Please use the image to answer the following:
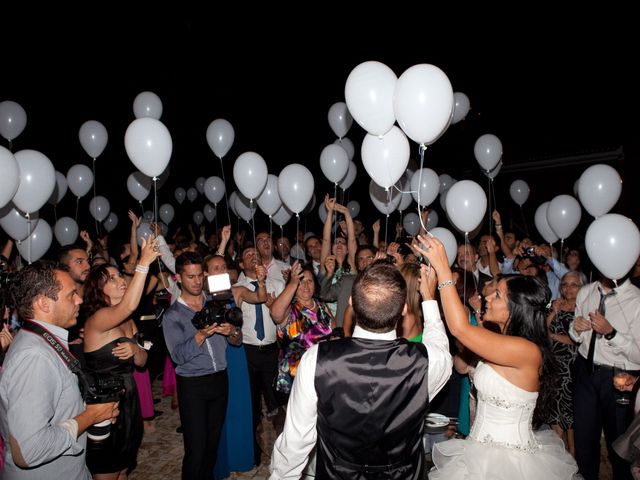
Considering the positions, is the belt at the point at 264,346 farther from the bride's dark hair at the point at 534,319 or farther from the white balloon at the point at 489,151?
the white balloon at the point at 489,151

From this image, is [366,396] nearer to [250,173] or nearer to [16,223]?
[250,173]

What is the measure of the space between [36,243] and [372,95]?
337 centimetres

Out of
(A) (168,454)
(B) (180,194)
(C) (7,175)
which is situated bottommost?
(A) (168,454)

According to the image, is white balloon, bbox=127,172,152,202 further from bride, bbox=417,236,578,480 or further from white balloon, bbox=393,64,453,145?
bride, bbox=417,236,578,480

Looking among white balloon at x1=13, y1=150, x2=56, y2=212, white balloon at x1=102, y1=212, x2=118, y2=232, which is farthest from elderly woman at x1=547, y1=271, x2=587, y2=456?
white balloon at x1=102, y1=212, x2=118, y2=232

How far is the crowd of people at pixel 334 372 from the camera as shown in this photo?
1.45 metres

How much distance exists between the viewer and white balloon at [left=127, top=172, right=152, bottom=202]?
5389 millimetres

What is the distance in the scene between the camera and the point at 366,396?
1.41 m

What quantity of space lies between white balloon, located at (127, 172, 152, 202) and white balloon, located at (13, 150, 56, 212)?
2.17m

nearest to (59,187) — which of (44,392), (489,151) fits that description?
(44,392)

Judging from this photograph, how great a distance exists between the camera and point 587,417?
2725 millimetres

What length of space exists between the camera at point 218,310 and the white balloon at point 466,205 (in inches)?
78.6

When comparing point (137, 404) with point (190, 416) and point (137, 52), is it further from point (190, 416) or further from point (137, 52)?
point (137, 52)

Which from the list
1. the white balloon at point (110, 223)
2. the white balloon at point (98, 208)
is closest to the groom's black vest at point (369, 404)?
the white balloon at point (98, 208)
